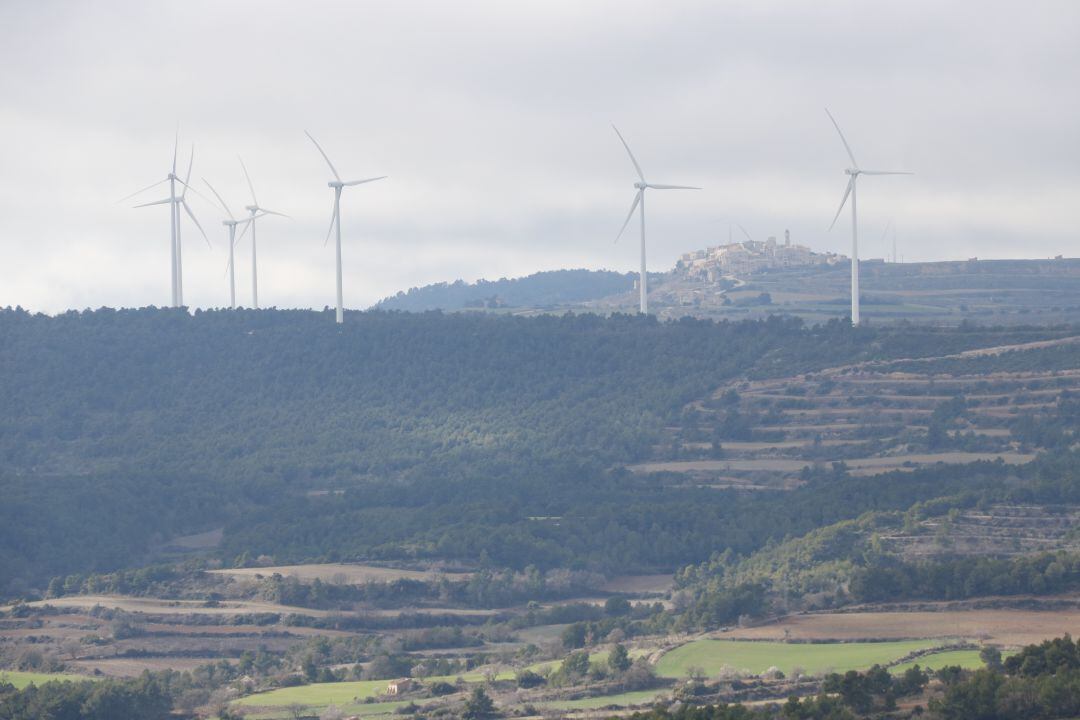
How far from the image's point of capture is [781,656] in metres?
93.7

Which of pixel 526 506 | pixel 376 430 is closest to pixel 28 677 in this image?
pixel 526 506

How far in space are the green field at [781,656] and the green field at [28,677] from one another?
85.1 ft

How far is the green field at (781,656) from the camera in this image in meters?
90.5

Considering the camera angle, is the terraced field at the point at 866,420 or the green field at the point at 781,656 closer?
the green field at the point at 781,656

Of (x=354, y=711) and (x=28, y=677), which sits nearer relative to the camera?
(x=354, y=711)

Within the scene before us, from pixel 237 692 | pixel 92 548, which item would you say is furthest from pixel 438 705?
pixel 92 548

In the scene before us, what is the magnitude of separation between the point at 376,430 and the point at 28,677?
74040 mm

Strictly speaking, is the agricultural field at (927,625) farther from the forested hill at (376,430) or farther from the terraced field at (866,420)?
the terraced field at (866,420)

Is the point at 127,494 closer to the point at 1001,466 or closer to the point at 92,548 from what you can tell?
the point at 92,548

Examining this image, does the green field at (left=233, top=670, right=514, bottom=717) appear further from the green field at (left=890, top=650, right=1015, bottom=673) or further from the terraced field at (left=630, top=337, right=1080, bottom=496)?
the terraced field at (left=630, top=337, right=1080, bottom=496)

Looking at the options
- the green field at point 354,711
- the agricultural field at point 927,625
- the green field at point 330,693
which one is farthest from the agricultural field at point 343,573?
the green field at point 354,711

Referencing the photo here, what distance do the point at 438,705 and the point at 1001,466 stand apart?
60.7 metres

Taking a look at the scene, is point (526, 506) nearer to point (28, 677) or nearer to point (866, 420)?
point (866, 420)

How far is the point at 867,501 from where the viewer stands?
5246 inches
